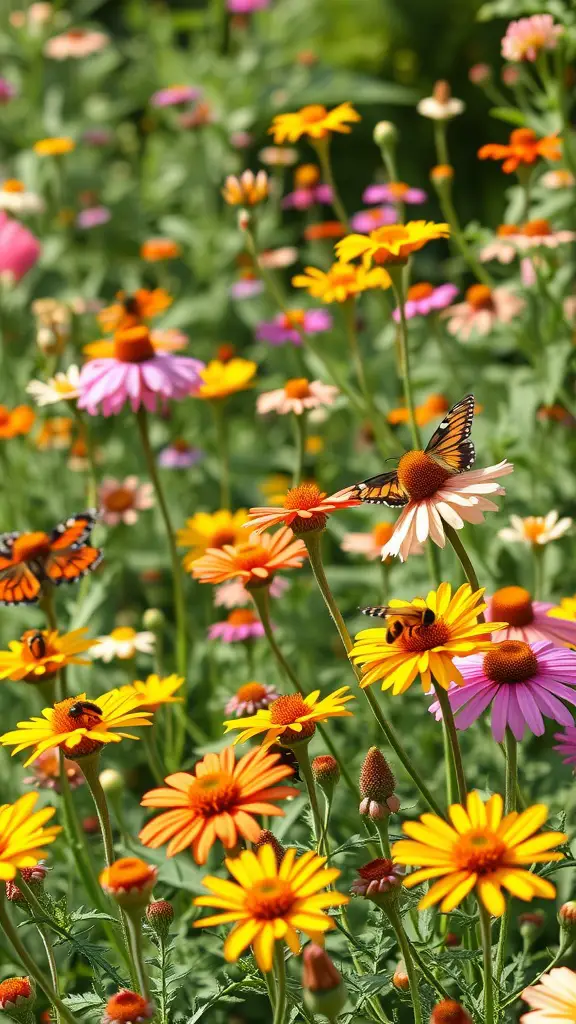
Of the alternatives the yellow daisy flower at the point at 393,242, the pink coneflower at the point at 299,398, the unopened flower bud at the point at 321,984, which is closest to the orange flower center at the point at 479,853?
the unopened flower bud at the point at 321,984

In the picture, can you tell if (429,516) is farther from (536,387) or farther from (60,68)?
(60,68)

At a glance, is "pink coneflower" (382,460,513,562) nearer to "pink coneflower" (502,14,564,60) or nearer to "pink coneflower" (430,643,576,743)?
"pink coneflower" (430,643,576,743)

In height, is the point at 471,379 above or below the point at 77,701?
below

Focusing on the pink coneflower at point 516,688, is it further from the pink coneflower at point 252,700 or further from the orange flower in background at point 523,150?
the orange flower in background at point 523,150

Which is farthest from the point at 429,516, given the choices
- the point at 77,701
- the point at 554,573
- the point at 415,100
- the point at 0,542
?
the point at 415,100

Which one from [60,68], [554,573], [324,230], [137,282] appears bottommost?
[554,573]

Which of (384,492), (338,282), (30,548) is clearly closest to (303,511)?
(384,492)

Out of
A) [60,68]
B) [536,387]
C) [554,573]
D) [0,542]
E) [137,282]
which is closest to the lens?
[0,542]
